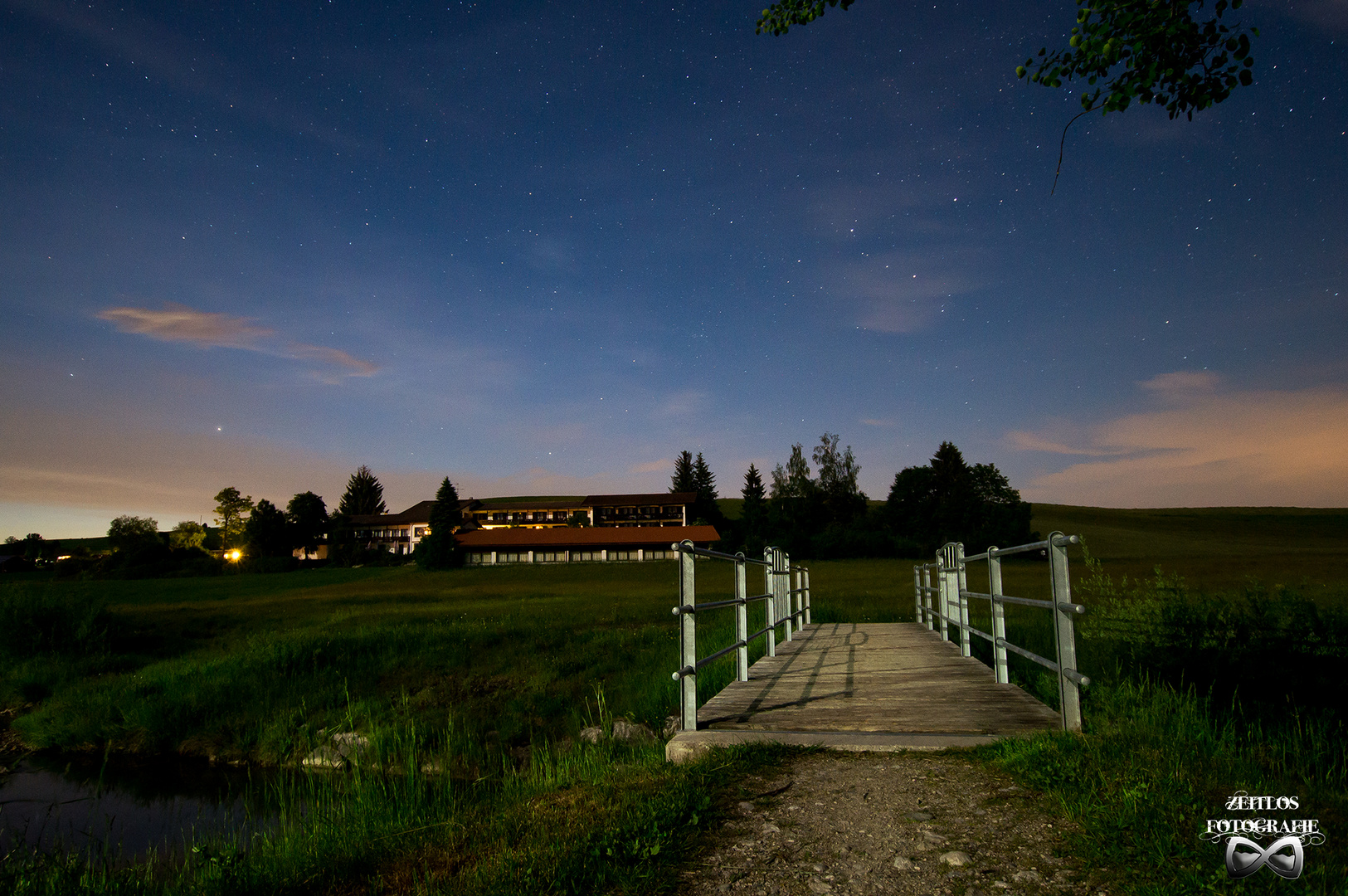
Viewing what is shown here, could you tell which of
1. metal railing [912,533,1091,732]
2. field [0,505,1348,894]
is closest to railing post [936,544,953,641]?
metal railing [912,533,1091,732]

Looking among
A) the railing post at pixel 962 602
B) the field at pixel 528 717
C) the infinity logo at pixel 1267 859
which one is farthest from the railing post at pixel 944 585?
the infinity logo at pixel 1267 859

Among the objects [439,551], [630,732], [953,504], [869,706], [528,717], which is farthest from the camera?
[953,504]

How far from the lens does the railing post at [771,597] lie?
10031mm

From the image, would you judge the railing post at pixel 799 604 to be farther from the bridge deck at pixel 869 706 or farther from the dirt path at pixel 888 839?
the dirt path at pixel 888 839

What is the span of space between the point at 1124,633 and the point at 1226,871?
28.8 ft

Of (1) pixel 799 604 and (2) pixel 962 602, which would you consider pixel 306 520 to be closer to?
(1) pixel 799 604

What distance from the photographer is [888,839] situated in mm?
3428

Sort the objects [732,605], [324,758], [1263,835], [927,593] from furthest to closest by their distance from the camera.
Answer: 1. [927,593]
2. [324,758]
3. [732,605]
4. [1263,835]

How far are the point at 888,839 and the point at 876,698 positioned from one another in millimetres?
3241

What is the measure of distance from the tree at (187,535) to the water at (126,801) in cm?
9144

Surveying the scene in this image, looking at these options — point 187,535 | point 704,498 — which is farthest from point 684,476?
point 187,535

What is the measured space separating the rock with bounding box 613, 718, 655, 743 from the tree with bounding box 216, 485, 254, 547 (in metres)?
96.0

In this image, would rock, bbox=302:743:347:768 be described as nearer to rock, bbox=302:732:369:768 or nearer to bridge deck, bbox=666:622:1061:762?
rock, bbox=302:732:369:768

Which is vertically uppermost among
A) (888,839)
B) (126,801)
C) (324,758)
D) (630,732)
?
(888,839)
